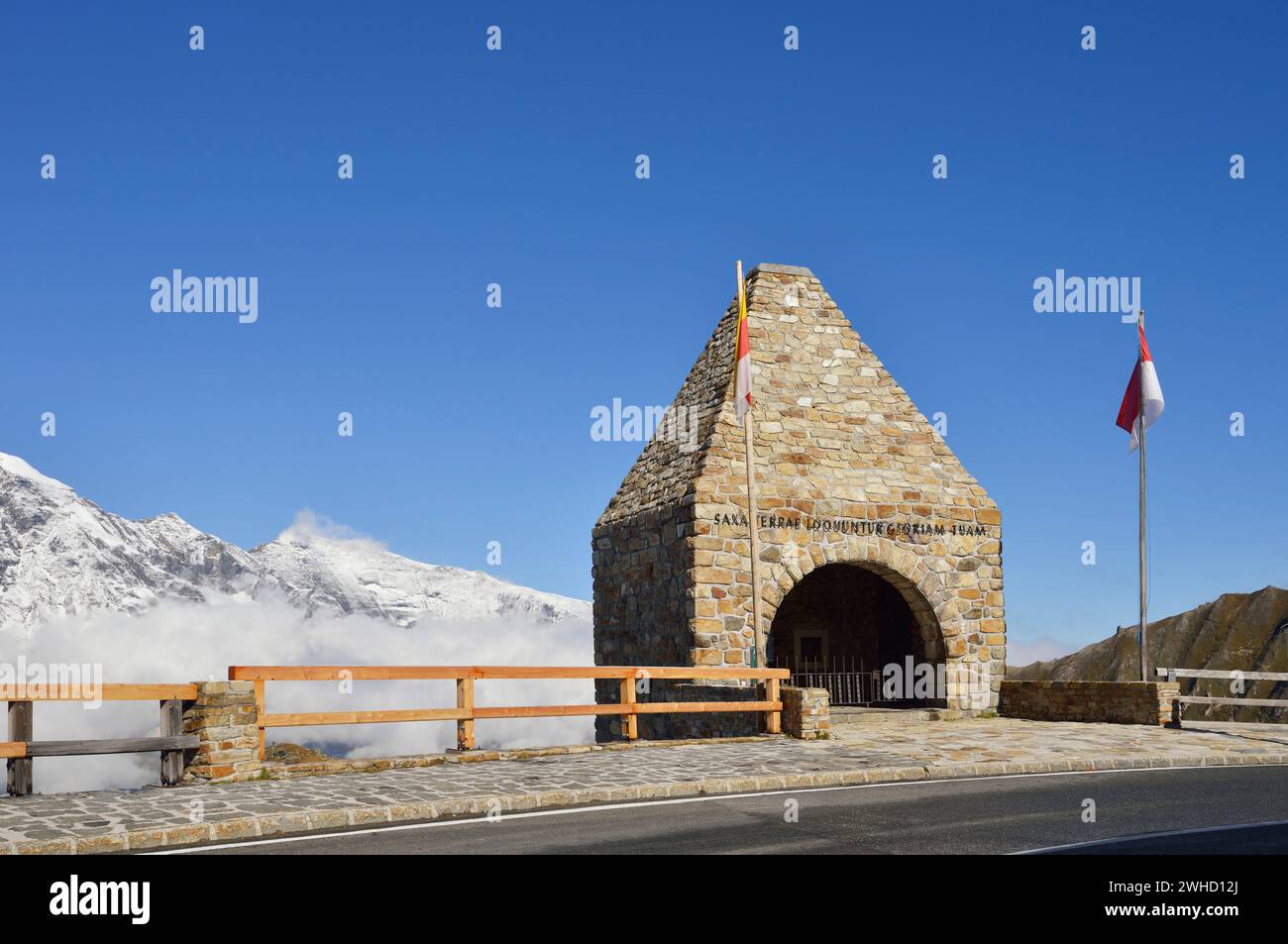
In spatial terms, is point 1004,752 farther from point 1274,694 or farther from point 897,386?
point 1274,694

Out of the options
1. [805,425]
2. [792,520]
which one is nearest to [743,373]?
[792,520]

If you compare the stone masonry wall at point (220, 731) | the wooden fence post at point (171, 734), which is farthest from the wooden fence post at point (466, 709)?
the wooden fence post at point (171, 734)

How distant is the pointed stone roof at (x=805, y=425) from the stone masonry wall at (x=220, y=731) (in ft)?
33.3

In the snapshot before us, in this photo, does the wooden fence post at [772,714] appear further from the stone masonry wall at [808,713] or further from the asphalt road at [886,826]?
the asphalt road at [886,826]

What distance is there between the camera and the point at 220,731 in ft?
42.0

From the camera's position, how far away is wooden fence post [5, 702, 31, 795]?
11766 mm

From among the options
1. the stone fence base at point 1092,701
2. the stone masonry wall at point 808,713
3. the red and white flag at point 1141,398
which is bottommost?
the stone fence base at point 1092,701

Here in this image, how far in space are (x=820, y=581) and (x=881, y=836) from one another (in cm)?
1797

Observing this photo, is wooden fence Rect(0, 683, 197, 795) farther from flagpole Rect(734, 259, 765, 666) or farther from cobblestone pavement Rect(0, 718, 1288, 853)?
flagpole Rect(734, 259, 765, 666)

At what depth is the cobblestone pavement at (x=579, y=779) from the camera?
33.1ft

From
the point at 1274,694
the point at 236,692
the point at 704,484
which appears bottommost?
the point at 1274,694

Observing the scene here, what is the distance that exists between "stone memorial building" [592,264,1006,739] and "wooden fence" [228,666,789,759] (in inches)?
82.7

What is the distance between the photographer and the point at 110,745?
11906mm
